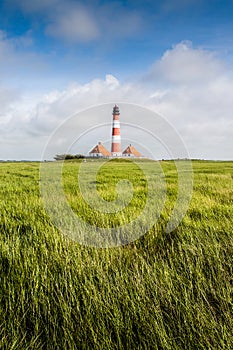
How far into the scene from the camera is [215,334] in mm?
1678

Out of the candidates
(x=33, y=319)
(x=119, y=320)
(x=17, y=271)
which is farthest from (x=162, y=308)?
(x=17, y=271)

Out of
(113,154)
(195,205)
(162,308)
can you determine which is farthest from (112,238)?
(113,154)

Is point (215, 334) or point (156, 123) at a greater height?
point (156, 123)

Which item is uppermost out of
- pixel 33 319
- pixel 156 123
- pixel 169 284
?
pixel 156 123

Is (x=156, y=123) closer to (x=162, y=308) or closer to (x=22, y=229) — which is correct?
(x=22, y=229)

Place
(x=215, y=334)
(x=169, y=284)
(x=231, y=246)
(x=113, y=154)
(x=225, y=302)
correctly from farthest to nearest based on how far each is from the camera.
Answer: (x=113, y=154)
(x=231, y=246)
(x=169, y=284)
(x=225, y=302)
(x=215, y=334)

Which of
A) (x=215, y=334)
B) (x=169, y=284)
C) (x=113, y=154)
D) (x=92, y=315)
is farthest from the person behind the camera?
(x=113, y=154)

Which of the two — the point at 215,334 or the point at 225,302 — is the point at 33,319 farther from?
the point at 225,302

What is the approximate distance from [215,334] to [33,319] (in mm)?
1147

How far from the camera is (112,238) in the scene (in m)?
3.48

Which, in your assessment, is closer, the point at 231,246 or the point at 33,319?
the point at 33,319

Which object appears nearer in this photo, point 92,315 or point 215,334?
point 215,334

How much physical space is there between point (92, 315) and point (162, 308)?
488mm

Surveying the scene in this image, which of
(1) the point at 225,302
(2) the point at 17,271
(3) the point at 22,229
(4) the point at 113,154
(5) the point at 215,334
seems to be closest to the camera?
(5) the point at 215,334
